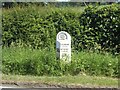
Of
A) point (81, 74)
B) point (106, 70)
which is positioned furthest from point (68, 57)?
point (106, 70)

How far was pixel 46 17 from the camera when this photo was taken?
1062 centimetres

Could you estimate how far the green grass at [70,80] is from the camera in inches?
272

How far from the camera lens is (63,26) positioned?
412 inches

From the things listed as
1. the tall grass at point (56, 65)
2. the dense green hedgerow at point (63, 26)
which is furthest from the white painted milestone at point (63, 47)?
the dense green hedgerow at point (63, 26)

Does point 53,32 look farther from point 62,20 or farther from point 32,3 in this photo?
point 32,3

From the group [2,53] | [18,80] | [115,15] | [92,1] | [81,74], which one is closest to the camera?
[18,80]

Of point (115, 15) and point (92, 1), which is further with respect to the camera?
point (92, 1)

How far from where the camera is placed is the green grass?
6.90 meters

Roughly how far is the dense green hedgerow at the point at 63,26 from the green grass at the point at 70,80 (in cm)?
255

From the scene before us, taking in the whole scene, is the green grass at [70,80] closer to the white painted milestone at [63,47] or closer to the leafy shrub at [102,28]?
the white painted milestone at [63,47]

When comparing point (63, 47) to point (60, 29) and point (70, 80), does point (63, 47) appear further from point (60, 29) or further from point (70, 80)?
point (60, 29)

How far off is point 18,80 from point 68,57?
5.69 feet

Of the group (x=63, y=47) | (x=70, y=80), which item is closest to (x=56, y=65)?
(x=63, y=47)

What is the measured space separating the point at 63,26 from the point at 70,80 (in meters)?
3.60
